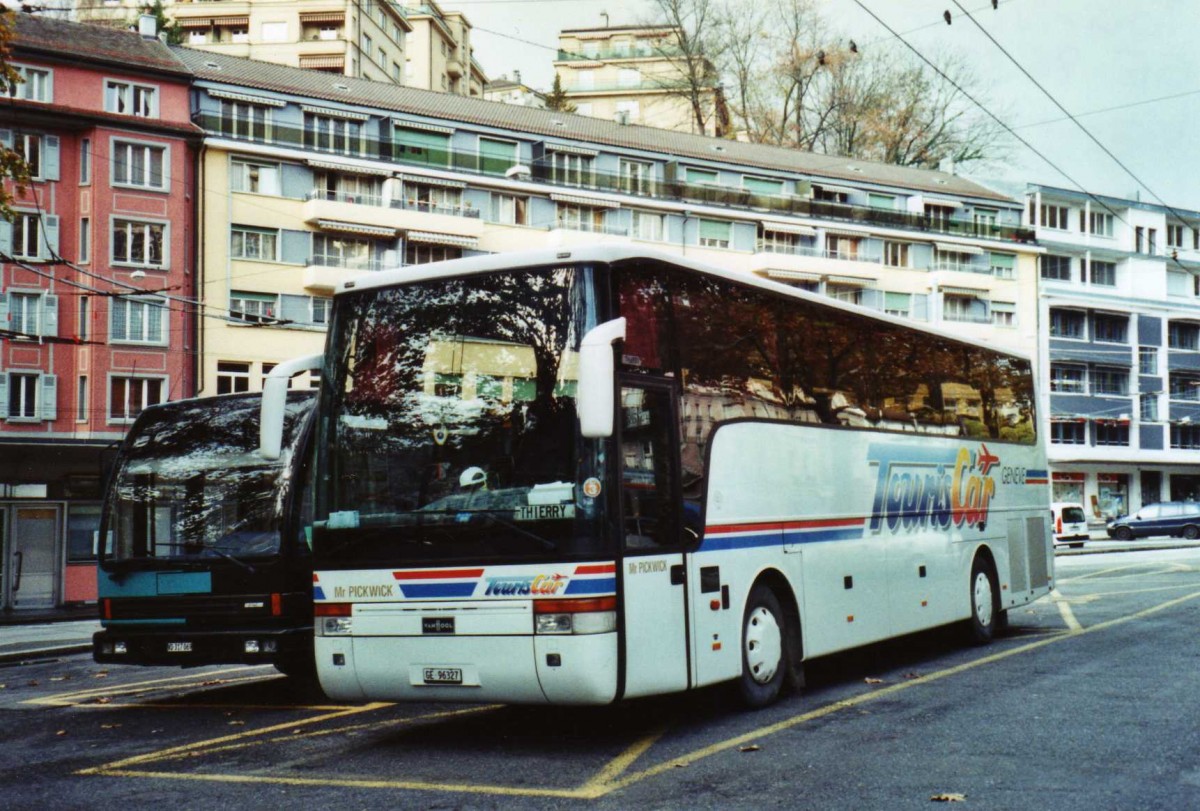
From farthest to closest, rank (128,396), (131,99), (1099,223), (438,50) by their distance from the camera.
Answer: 1. (438,50)
2. (1099,223)
3. (131,99)
4. (128,396)

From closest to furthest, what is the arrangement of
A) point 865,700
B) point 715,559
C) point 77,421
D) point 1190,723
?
point 1190,723 < point 715,559 < point 865,700 < point 77,421

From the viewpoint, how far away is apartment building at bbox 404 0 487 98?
333 ft

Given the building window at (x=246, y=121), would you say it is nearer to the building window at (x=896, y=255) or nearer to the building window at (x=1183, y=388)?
the building window at (x=896, y=255)

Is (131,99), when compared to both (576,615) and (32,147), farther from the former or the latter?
(576,615)

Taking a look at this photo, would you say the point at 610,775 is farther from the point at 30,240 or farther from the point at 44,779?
the point at 30,240

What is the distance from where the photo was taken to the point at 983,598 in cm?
1545

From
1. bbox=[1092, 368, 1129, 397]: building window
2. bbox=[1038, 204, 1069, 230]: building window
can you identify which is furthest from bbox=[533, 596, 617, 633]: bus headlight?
bbox=[1092, 368, 1129, 397]: building window

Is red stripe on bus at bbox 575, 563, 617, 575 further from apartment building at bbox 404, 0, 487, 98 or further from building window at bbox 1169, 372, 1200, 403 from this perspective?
apartment building at bbox 404, 0, 487, 98

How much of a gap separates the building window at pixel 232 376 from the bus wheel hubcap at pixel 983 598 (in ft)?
116

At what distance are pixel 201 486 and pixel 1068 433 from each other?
214 ft

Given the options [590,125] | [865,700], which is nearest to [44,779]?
[865,700]

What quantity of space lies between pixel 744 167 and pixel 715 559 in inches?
2109

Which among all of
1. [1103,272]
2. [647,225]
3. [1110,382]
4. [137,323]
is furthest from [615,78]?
[137,323]

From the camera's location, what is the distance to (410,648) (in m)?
9.05
